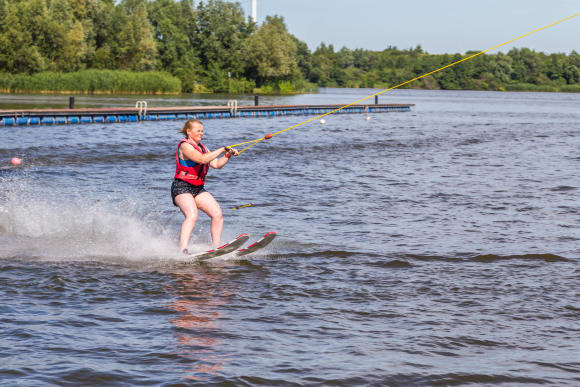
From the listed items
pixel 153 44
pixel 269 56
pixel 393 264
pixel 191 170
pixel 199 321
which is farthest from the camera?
pixel 269 56

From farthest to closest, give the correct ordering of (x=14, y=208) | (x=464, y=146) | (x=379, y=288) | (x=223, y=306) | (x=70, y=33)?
(x=70, y=33) → (x=464, y=146) → (x=14, y=208) → (x=379, y=288) → (x=223, y=306)

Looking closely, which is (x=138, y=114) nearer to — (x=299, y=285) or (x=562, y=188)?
(x=562, y=188)

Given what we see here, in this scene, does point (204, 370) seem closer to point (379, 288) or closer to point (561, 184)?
point (379, 288)

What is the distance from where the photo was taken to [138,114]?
131 feet

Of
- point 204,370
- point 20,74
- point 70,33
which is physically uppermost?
point 70,33

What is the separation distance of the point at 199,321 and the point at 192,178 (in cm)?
256

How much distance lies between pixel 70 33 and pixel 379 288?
272ft

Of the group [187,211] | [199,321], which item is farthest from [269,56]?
[199,321]

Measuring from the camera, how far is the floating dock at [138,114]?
33906mm

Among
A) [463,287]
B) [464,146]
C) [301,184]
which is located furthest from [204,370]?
[464,146]

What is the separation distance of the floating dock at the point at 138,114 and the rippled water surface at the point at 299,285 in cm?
1707

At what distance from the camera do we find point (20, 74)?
74.7 meters

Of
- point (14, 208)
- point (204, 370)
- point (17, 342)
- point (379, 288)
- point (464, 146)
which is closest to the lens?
point (204, 370)

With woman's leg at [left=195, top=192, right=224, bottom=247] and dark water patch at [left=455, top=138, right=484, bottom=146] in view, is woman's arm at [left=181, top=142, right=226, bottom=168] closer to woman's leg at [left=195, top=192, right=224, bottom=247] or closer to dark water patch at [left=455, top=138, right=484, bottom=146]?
woman's leg at [left=195, top=192, right=224, bottom=247]
